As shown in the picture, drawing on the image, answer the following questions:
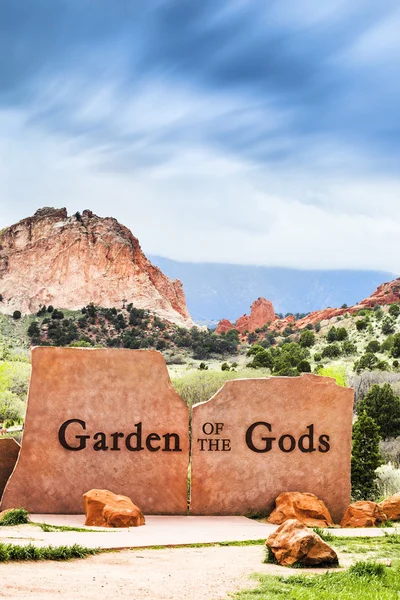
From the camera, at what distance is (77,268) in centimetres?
14012

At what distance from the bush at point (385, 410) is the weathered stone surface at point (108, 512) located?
25005 millimetres

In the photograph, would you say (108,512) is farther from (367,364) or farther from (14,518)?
(367,364)

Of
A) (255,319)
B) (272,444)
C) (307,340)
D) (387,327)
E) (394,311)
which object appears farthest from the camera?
(255,319)

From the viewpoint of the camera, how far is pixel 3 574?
302 inches

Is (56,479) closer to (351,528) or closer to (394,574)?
(351,528)

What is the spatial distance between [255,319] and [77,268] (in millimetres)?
36452

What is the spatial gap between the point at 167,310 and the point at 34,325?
30.1 metres

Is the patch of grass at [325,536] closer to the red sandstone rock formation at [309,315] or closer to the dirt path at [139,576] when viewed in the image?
the dirt path at [139,576]

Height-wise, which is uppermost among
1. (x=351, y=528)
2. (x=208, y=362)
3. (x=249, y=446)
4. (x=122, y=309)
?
(x=122, y=309)

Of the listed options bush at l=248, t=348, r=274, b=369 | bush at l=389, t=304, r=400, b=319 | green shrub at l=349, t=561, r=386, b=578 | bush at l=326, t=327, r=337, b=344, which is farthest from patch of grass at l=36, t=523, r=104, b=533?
bush at l=389, t=304, r=400, b=319

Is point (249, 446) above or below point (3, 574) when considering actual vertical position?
above

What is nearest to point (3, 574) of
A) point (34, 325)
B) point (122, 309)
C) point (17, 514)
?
point (17, 514)

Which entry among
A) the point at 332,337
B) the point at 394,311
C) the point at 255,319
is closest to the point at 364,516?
the point at 332,337

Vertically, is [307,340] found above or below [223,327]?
below
